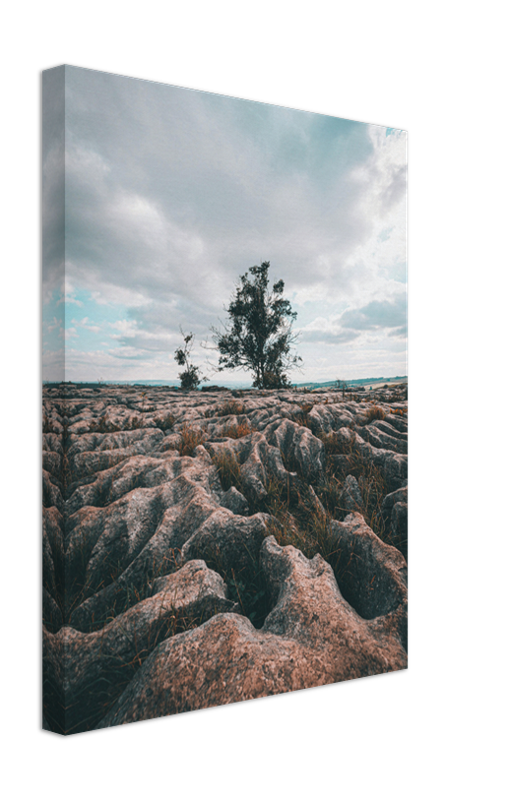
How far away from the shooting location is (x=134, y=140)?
3.01 metres

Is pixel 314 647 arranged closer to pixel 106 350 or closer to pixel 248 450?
pixel 248 450

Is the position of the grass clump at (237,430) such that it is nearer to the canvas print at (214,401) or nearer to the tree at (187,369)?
the canvas print at (214,401)

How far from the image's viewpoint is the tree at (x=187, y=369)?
333 centimetres

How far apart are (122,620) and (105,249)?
2370mm

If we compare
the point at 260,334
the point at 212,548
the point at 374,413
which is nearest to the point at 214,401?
the point at 260,334

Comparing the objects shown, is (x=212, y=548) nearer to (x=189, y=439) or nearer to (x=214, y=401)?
(x=189, y=439)

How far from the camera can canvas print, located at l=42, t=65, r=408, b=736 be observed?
107 inches

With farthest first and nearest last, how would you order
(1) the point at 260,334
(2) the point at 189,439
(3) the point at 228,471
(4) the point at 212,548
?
(1) the point at 260,334 → (3) the point at 228,471 → (2) the point at 189,439 → (4) the point at 212,548

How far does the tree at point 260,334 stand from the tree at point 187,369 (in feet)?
0.62

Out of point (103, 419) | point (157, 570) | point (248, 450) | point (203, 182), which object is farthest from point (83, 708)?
point (203, 182)

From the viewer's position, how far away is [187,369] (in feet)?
11.0

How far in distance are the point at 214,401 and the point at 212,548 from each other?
3.58 feet

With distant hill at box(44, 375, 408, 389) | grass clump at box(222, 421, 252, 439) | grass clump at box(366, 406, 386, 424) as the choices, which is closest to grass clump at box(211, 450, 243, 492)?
grass clump at box(222, 421, 252, 439)

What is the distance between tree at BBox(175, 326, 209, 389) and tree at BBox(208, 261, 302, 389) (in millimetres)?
188
